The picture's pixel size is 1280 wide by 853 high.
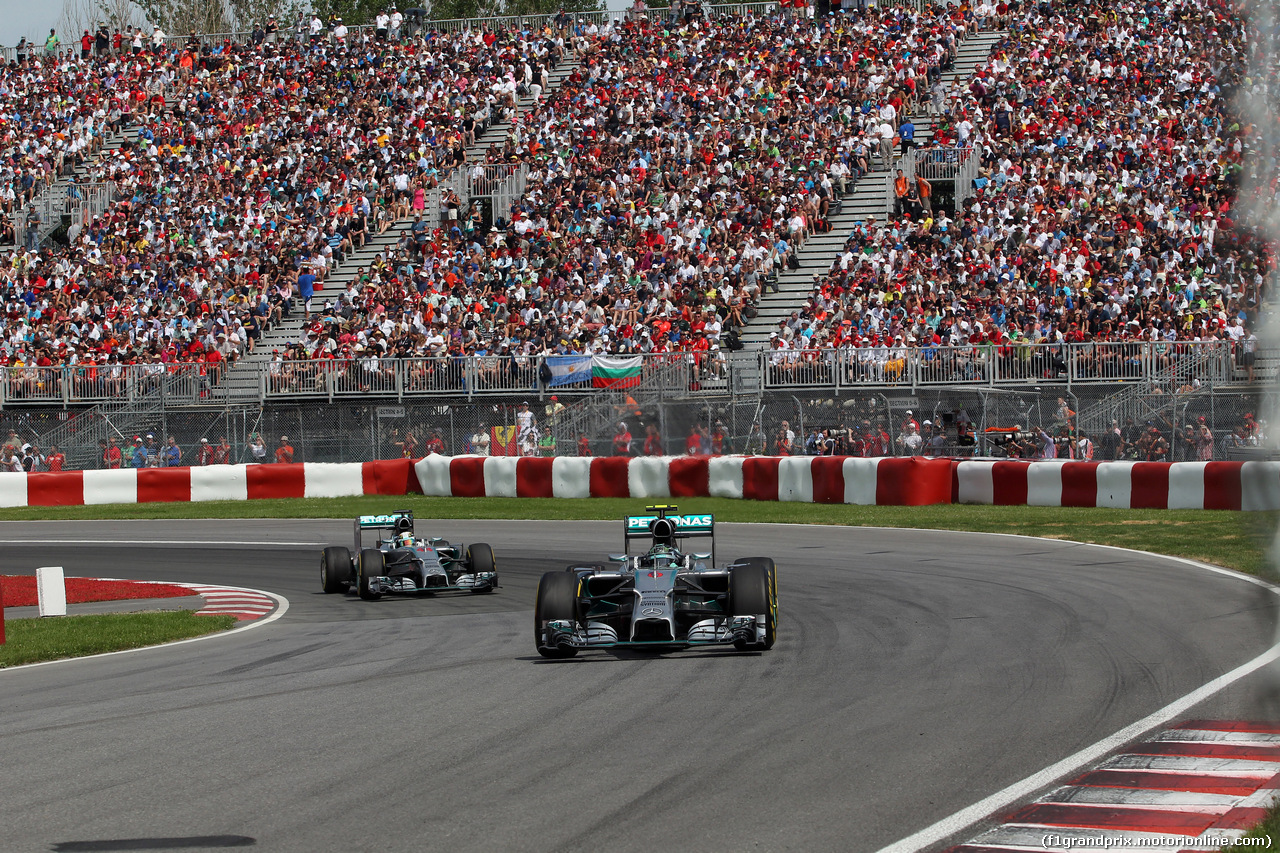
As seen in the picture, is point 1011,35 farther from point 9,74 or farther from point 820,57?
point 9,74

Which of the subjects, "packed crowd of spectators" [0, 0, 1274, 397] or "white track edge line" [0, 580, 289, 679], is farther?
"packed crowd of spectators" [0, 0, 1274, 397]

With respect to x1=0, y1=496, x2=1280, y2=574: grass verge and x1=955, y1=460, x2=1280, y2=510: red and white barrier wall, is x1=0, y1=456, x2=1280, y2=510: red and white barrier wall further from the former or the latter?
x1=0, y1=496, x2=1280, y2=574: grass verge

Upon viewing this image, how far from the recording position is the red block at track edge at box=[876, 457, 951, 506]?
75.6 ft

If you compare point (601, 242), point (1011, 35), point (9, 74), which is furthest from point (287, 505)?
point (9, 74)

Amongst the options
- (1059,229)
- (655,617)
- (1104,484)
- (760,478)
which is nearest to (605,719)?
(655,617)

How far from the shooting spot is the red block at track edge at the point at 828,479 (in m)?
23.8

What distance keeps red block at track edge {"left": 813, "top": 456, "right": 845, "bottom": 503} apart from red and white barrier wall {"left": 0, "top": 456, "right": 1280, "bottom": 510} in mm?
16

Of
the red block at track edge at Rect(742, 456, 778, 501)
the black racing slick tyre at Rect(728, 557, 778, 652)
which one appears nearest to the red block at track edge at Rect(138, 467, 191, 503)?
the red block at track edge at Rect(742, 456, 778, 501)

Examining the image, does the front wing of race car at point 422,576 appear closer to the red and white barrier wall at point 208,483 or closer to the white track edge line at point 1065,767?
the white track edge line at point 1065,767

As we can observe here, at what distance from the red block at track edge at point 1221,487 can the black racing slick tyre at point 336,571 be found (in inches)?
468

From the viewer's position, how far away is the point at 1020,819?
20.0ft

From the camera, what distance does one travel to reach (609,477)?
86.2 ft

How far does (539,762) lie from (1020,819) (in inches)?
93.0

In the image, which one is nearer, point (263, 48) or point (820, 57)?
point (820, 57)
